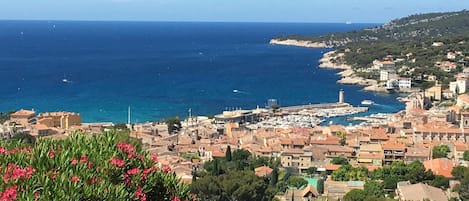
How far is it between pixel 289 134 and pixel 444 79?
2191 cm

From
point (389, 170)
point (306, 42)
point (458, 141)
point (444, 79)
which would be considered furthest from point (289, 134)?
point (306, 42)

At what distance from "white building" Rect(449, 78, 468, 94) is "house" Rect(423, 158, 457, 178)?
20.8 meters

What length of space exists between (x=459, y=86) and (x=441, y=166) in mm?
21998

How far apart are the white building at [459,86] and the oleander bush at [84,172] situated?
33.9 meters

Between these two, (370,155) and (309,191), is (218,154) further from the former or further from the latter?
(309,191)

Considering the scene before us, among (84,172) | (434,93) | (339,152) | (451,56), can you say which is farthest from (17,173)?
(451,56)

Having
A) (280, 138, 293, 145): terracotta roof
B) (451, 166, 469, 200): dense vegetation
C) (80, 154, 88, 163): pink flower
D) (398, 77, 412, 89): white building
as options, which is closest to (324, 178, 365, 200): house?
(451, 166, 469, 200): dense vegetation

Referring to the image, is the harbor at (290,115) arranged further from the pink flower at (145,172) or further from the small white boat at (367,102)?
the pink flower at (145,172)

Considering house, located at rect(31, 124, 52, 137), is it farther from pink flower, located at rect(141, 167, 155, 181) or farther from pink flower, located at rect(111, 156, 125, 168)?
pink flower, located at rect(111, 156, 125, 168)

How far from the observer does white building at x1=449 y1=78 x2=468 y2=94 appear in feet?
Result: 117

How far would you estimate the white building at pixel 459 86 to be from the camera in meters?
35.6

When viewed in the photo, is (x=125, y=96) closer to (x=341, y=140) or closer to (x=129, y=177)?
(x=341, y=140)

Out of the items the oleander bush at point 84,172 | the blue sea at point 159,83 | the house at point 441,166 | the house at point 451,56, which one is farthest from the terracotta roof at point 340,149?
the house at point 451,56

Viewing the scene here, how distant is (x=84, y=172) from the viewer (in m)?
3.57
